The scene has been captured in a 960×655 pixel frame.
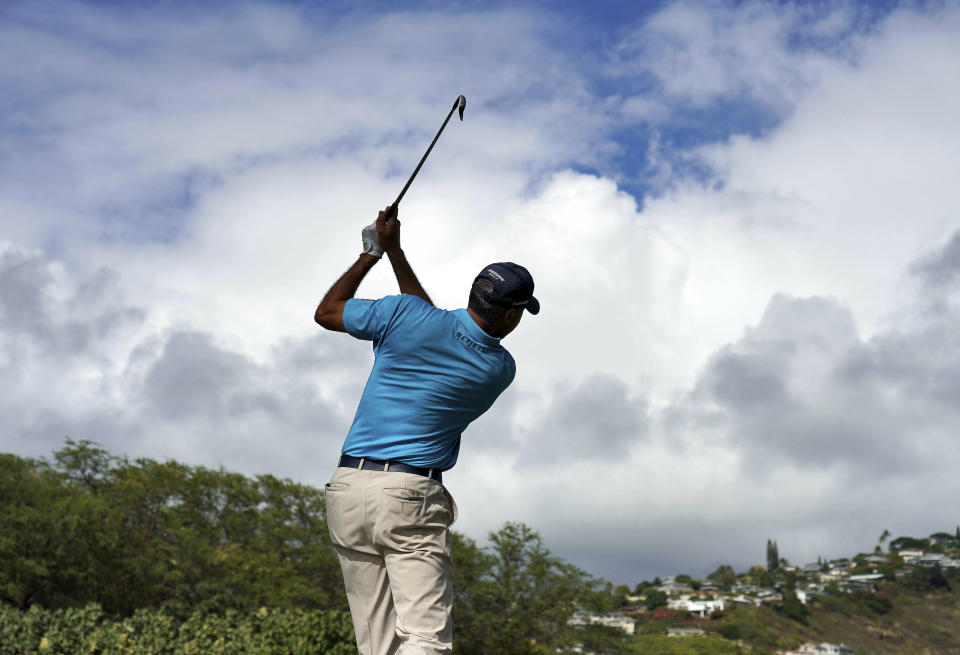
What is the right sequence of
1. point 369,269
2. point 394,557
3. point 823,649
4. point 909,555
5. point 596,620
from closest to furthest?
point 394,557, point 369,269, point 596,620, point 823,649, point 909,555

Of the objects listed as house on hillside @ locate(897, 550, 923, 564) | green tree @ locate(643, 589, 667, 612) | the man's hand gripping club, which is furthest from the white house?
the man's hand gripping club

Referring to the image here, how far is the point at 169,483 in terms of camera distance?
39.1 m

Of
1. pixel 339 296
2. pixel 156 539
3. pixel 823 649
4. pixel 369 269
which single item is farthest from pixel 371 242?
pixel 823 649

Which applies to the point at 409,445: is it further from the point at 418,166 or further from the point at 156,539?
the point at 156,539

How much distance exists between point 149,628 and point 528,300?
7594 mm

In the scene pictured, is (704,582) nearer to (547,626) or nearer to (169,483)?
(547,626)

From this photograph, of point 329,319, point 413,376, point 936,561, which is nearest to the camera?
point 413,376

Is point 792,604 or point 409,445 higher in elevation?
point 792,604

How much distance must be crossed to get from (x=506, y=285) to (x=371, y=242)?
638 mm

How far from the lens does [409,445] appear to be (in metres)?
3.84

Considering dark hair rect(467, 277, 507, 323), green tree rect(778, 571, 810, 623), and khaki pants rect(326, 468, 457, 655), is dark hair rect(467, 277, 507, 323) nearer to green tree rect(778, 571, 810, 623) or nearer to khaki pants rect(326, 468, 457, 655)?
khaki pants rect(326, 468, 457, 655)

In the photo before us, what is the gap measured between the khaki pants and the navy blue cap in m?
0.75

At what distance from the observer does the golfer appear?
371cm

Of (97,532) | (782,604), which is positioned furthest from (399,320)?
(782,604)
